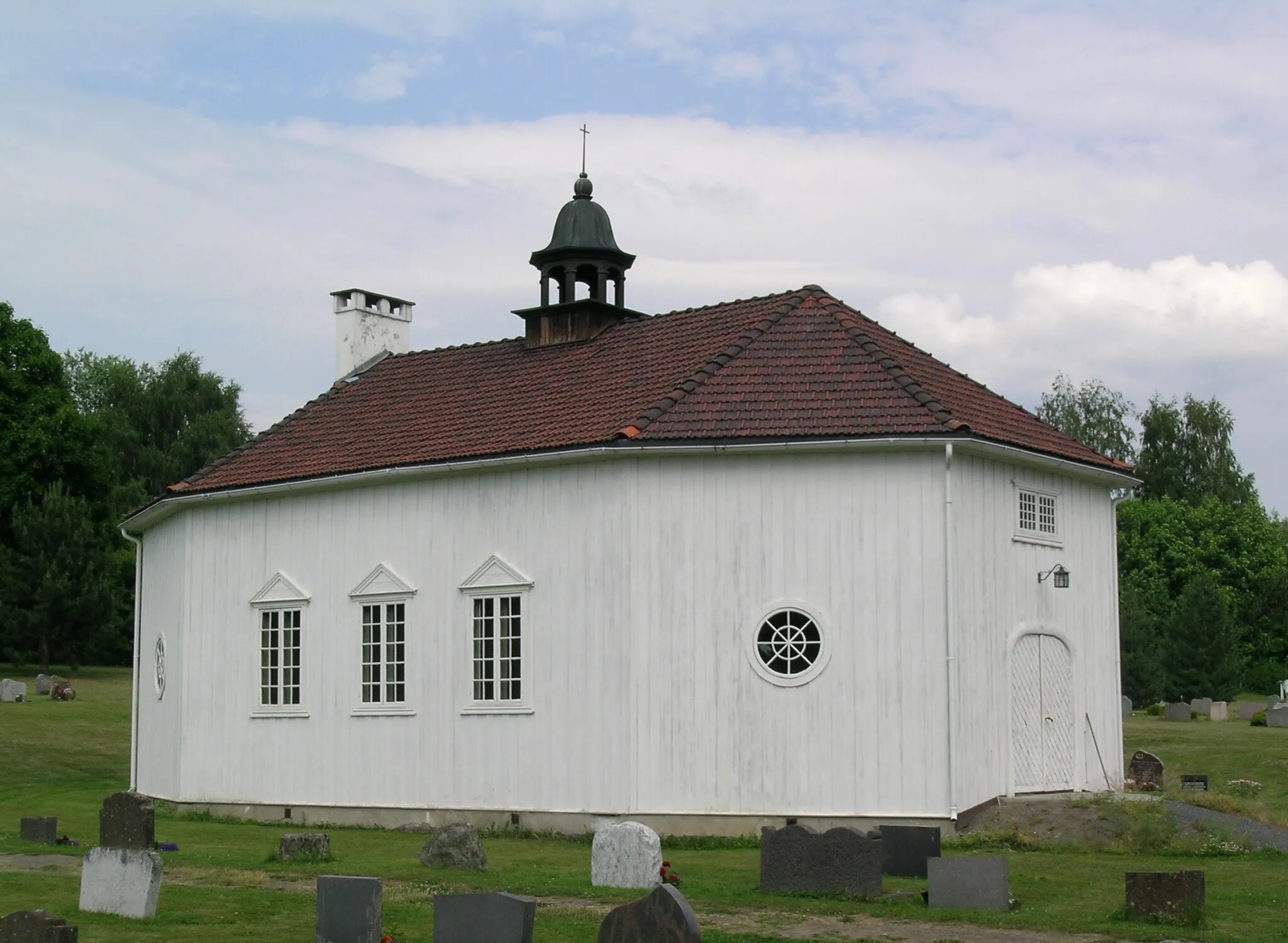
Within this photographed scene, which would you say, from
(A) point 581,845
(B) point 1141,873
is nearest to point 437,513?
(A) point 581,845

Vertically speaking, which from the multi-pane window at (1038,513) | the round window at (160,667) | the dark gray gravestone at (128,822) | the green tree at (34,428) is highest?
the green tree at (34,428)

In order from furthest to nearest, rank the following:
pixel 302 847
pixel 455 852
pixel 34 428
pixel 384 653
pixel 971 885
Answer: pixel 34 428, pixel 384 653, pixel 302 847, pixel 455 852, pixel 971 885

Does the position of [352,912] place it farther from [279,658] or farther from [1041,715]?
[279,658]

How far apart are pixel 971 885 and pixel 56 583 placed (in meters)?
38.5

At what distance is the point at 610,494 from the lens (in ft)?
69.1

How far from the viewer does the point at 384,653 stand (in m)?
23.3

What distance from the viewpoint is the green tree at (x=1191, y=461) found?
228 ft

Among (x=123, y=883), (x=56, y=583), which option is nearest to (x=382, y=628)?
(x=123, y=883)

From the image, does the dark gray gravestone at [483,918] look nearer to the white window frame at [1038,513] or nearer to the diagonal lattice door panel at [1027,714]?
the diagonal lattice door panel at [1027,714]

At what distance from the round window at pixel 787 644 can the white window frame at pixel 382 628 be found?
17.7 feet

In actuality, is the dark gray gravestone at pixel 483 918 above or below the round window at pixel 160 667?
below

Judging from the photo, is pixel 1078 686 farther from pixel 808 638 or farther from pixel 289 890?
pixel 289 890

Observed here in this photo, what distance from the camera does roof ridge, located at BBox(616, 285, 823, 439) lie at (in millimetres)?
20922

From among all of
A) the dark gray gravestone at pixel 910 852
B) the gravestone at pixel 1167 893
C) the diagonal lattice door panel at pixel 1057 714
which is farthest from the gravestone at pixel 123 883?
the diagonal lattice door panel at pixel 1057 714
